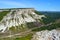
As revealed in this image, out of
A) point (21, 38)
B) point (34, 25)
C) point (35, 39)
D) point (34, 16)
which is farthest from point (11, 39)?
point (34, 16)

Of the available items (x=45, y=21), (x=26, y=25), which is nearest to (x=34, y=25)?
(x=26, y=25)

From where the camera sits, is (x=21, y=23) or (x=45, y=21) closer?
(x=21, y=23)

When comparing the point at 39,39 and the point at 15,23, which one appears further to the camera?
the point at 15,23

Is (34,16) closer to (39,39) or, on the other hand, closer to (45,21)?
(45,21)

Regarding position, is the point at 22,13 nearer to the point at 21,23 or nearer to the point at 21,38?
the point at 21,23

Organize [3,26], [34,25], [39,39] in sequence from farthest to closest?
[34,25], [3,26], [39,39]

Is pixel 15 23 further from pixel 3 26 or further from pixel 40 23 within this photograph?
pixel 40 23

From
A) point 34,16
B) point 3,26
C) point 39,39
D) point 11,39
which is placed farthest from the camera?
point 34,16

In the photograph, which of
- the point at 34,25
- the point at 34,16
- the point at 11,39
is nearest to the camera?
the point at 11,39

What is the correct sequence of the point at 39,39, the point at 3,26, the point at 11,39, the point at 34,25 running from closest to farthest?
the point at 39,39 < the point at 11,39 < the point at 3,26 < the point at 34,25
